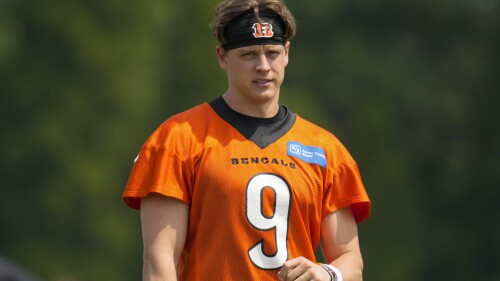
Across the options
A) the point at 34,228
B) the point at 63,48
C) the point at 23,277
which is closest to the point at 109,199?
the point at 34,228

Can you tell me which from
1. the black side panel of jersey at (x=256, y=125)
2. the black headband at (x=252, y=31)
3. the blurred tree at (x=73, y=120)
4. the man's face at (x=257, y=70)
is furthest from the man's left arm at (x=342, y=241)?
the blurred tree at (x=73, y=120)

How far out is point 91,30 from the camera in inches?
529

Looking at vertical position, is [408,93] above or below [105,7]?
below

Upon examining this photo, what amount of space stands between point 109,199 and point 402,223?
3.26 metres

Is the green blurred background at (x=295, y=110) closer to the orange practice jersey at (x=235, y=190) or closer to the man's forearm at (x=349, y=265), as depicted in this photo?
the man's forearm at (x=349, y=265)

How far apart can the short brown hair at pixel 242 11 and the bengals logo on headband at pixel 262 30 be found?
0.14ft

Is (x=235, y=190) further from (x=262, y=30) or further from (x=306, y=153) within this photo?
(x=262, y=30)

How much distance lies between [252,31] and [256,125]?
33cm

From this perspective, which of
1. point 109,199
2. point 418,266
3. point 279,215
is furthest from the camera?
point 109,199

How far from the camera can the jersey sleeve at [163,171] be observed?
13.3 ft

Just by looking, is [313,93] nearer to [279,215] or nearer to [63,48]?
[63,48]

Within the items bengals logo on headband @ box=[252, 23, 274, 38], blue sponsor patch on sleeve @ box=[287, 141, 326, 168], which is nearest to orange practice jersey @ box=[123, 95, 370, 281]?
blue sponsor patch on sleeve @ box=[287, 141, 326, 168]

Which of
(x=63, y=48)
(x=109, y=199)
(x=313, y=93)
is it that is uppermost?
(x=63, y=48)

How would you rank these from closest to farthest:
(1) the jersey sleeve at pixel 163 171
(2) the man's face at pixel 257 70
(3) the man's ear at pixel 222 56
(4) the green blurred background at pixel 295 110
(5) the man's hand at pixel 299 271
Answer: (5) the man's hand at pixel 299 271, (1) the jersey sleeve at pixel 163 171, (2) the man's face at pixel 257 70, (3) the man's ear at pixel 222 56, (4) the green blurred background at pixel 295 110
